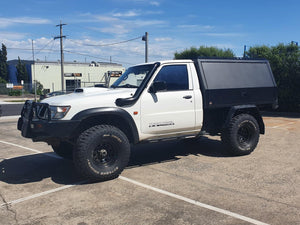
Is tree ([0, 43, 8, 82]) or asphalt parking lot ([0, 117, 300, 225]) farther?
tree ([0, 43, 8, 82])

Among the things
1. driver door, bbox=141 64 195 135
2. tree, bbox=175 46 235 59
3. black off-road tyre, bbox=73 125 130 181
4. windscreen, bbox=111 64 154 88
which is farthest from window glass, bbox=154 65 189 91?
tree, bbox=175 46 235 59

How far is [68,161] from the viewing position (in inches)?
266

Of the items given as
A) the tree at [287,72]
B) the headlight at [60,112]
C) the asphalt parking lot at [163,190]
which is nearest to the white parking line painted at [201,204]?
the asphalt parking lot at [163,190]

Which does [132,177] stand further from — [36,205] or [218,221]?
[218,221]

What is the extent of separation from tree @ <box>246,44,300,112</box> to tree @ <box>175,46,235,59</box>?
8.25 meters

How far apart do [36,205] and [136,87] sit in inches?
114

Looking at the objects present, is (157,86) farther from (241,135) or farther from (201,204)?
(241,135)

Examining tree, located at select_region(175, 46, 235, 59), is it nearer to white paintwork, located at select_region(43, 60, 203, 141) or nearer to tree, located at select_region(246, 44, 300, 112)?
tree, located at select_region(246, 44, 300, 112)

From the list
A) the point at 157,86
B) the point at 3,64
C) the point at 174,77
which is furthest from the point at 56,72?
the point at 157,86

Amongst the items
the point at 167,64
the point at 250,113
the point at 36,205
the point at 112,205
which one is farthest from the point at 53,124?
the point at 250,113

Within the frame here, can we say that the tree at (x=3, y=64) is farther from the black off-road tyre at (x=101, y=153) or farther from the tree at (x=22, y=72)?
the black off-road tyre at (x=101, y=153)

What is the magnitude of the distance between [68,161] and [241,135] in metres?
4.04

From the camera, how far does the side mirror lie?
5.60 meters

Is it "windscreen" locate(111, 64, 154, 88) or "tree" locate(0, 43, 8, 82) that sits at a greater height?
"tree" locate(0, 43, 8, 82)
